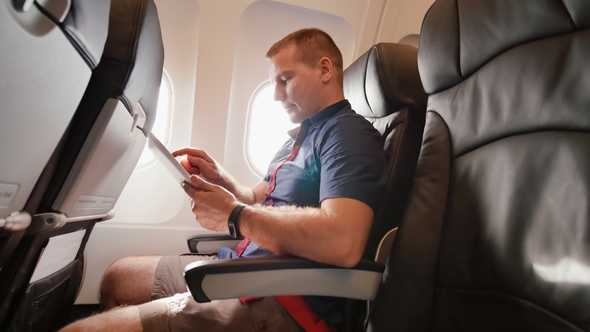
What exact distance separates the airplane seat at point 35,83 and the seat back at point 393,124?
919 mm

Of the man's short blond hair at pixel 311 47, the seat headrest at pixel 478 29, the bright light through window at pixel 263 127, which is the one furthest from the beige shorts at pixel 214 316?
the bright light through window at pixel 263 127

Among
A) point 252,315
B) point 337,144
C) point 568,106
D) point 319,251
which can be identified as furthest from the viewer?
point 337,144

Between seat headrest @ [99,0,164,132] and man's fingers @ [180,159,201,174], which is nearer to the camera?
seat headrest @ [99,0,164,132]

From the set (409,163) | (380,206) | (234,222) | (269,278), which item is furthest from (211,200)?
(409,163)

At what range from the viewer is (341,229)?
897 mm

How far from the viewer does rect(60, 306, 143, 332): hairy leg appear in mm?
916

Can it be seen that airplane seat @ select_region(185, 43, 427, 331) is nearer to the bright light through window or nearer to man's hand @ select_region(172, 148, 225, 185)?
man's hand @ select_region(172, 148, 225, 185)

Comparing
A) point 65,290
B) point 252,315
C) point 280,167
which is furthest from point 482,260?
point 65,290

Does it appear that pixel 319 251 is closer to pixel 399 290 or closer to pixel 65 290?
pixel 399 290

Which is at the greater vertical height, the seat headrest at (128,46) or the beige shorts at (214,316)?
the seat headrest at (128,46)

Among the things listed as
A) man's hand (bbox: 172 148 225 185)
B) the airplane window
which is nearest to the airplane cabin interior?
man's hand (bbox: 172 148 225 185)

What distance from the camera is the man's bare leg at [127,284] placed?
58.6 inches

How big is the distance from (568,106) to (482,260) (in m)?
0.39

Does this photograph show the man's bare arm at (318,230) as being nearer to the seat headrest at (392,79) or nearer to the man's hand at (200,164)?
the seat headrest at (392,79)
